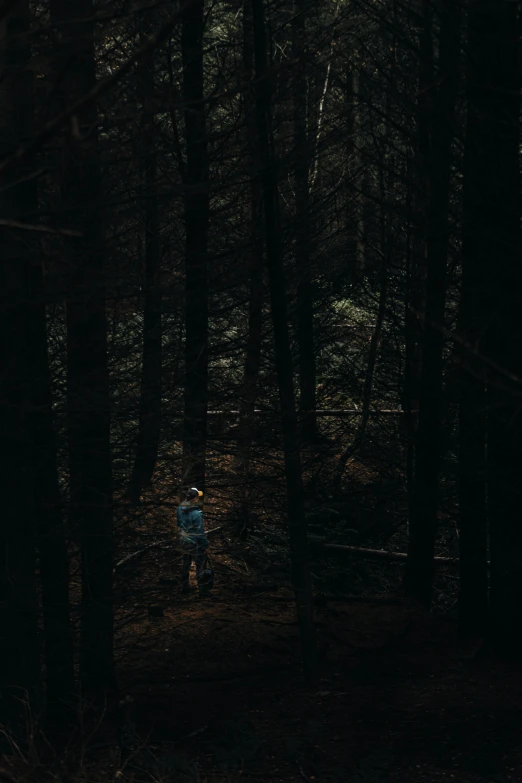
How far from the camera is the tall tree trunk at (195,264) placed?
10.5m

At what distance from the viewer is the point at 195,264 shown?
1244 cm

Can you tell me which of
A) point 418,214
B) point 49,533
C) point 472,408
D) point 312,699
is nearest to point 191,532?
point 312,699

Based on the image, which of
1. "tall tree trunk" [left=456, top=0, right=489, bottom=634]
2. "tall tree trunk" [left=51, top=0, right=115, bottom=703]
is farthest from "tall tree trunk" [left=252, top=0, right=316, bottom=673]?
"tall tree trunk" [left=51, top=0, right=115, bottom=703]

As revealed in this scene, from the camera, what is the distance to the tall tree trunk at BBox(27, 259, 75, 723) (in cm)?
888

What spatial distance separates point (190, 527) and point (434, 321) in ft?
11.4

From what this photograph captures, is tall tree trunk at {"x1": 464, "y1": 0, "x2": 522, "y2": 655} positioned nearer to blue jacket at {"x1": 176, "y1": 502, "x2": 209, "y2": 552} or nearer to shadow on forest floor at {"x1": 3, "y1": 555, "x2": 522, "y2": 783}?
shadow on forest floor at {"x1": 3, "y1": 555, "x2": 522, "y2": 783}

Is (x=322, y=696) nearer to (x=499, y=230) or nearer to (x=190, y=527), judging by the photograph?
(x=190, y=527)

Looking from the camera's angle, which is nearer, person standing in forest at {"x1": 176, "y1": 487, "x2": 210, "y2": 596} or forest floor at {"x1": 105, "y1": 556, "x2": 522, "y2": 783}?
forest floor at {"x1": 105, "y1": 556, "x2": 522, "y2": 783}

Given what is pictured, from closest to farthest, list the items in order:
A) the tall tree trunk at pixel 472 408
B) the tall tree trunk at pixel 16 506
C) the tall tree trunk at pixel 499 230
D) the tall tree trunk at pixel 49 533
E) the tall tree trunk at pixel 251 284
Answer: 1. the tall tree trunk at pixel 16 506
2. the tall tree trunk at pixel 49 533
3. the tall tree trunk at pixel 499 230
4. the tall tree trunk at pixel 472 408
5. the tall tree trunk at pixel 251 284

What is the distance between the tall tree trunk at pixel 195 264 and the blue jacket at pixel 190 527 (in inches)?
12.5

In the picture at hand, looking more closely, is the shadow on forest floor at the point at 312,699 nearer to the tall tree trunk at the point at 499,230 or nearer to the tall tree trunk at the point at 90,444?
the tall tree trunk at the point at 90,444

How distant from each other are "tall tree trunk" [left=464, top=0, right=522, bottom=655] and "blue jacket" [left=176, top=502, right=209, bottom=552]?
3207 mm

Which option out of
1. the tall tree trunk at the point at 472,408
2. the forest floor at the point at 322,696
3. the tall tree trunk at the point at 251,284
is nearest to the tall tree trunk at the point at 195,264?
the tall tree trunk at the point at 251,284

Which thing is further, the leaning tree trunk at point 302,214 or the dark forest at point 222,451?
the leaning tree trunk at point 302,214
